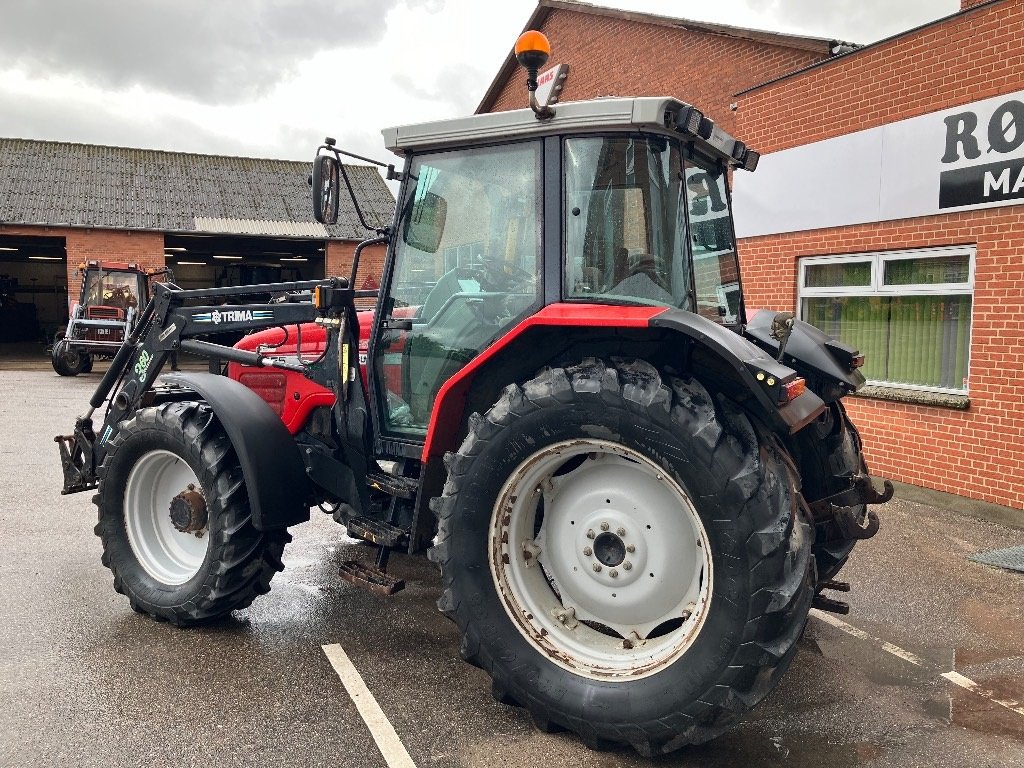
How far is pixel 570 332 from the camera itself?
10.3 ft

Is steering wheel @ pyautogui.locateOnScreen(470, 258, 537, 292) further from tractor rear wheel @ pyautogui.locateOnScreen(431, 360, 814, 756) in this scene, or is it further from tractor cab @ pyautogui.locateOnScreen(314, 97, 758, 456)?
tractor rear wheel @ pyautogui.locateOnScreen(431, 360, 814, 756)

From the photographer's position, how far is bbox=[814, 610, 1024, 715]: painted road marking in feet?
11.0

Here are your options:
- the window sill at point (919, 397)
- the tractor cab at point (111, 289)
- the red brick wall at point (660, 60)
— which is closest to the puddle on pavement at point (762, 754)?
the window sill at point (919, 397)

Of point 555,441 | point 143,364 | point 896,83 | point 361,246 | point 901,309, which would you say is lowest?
point 555,441

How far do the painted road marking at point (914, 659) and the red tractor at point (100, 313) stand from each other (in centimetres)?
1647

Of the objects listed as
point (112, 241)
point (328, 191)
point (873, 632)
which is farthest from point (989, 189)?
point (112, 241)

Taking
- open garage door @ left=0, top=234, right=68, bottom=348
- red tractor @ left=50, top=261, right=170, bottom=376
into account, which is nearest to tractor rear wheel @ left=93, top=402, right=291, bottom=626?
red tractor @ left=50, top=261, right=170, bottom=376

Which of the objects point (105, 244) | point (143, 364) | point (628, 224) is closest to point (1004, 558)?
point (628, 224)

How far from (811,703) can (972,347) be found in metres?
4.43

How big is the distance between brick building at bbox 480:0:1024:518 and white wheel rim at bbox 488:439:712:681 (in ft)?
15.4

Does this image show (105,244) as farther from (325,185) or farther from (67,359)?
(325,185)

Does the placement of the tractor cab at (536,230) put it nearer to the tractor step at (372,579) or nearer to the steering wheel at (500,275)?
the steering wheel at (500,275)

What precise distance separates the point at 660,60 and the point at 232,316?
10160mm

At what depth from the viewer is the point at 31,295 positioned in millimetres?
33281
